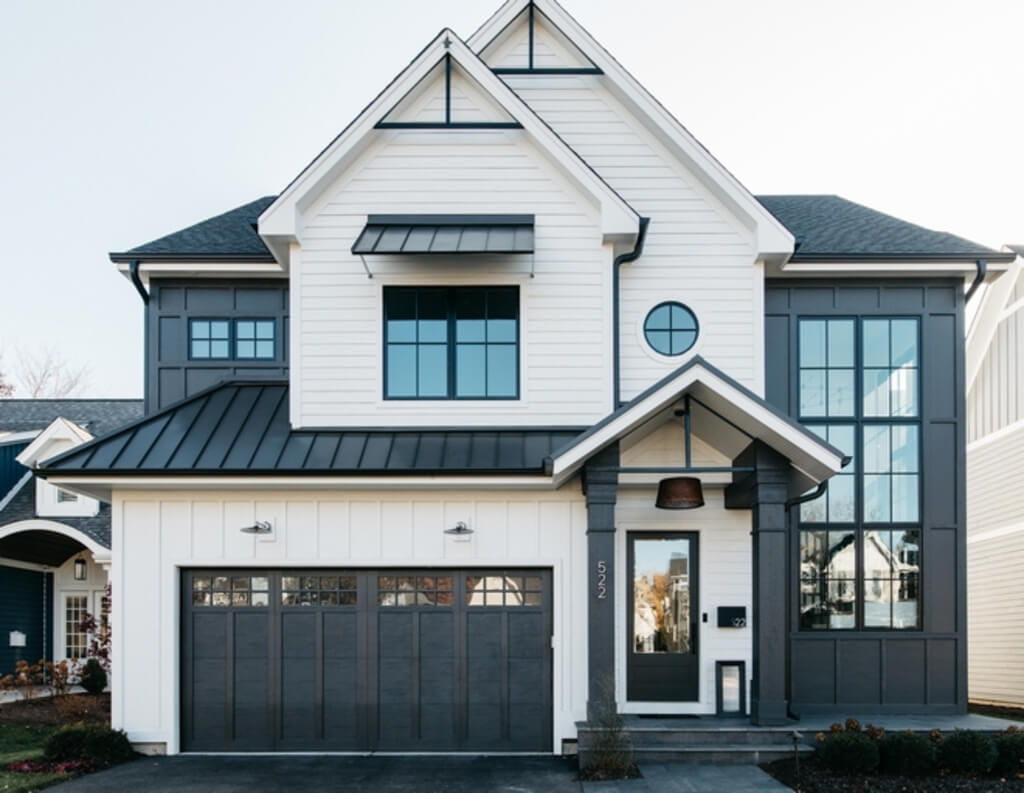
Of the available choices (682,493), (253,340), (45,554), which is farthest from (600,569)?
(45,554)

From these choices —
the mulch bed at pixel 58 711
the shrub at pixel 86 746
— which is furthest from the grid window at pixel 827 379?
the mulch bed at pixel 58 711

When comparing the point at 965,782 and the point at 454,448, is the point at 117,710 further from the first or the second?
the point at 965,782

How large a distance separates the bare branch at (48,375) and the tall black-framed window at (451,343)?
30.7 meters

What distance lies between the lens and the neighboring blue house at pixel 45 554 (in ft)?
51.6

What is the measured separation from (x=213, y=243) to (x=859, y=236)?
8896 millimetres

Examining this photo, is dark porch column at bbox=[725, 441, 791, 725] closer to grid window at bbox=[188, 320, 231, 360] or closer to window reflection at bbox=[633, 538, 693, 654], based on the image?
window reflection at bbox=[633, 538, 693, 654]

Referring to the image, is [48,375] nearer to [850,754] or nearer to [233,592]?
[233,592]

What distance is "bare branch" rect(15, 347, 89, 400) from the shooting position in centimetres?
3588

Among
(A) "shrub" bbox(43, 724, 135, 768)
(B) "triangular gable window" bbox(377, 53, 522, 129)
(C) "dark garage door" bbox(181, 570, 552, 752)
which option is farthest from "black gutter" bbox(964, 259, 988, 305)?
(A) "shrub" bbox(43, 724, 135, 768)

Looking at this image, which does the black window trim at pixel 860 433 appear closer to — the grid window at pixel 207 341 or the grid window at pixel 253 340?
the grid window at pixel 253 340

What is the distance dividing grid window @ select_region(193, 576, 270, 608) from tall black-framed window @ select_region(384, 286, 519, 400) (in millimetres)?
2707

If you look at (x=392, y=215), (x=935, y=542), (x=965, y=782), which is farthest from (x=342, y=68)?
(x=965, y=782)

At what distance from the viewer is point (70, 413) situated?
812 inches

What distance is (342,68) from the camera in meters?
16.8
